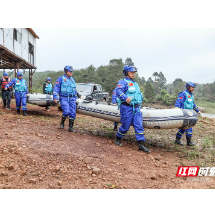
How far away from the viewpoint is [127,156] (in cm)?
385

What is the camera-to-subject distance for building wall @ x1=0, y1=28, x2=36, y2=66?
11.2 m

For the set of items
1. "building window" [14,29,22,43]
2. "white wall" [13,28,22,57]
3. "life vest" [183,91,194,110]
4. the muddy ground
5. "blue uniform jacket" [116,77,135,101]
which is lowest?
the muddy ground

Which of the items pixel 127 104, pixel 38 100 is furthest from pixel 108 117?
pixel 38 100

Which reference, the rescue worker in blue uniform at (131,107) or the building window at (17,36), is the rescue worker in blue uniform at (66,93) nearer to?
the rescue worker in blue uniform at (131,107)

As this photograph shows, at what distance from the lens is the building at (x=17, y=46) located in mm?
11242

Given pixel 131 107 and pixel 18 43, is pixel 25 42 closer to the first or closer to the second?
pixel 18 43

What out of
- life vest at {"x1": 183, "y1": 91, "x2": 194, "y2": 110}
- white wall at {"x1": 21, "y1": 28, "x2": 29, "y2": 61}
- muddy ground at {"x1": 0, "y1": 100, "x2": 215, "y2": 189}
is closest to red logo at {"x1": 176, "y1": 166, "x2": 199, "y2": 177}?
muddy ground at {"x1": 0, "y1": 100, "x2": 215, "y2": 189}

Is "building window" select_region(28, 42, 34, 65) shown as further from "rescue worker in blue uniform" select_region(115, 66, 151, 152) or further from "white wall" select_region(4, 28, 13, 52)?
"rescue worker in blue uniform" select_region(115, 66, 151, 152)

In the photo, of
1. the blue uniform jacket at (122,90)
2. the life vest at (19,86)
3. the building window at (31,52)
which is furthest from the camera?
the building window at (31,52)

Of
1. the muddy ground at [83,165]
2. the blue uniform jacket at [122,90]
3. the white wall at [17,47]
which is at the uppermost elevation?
the white wall at [17,47]

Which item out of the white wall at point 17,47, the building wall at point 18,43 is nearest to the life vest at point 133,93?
the building wall at point 18,43

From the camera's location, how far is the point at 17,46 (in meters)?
13.3

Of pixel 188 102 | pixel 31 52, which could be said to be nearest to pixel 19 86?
pixel 188 102

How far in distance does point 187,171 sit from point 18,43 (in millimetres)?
14533
